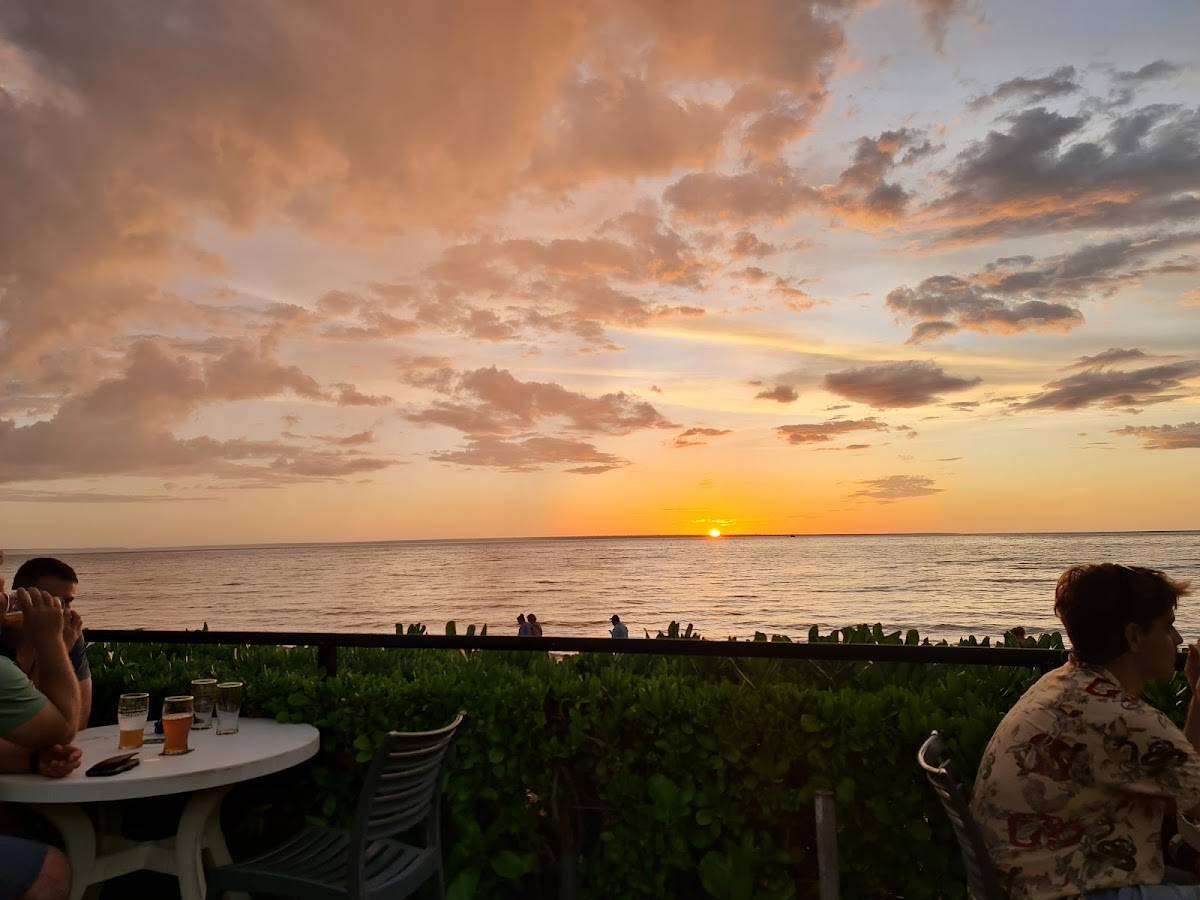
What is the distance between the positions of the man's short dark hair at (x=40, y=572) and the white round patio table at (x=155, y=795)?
0.74 metres

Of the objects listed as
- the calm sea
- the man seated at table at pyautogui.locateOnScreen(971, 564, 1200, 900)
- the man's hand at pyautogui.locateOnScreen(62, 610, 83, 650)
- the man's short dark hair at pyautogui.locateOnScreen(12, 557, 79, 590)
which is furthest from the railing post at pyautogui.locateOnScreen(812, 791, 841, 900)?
the calm sea

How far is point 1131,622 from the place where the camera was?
2.50 m

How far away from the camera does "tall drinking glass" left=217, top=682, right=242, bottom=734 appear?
372 centimetres

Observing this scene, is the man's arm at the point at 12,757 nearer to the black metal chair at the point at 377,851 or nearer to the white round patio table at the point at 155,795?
the white round patio table at the point at 155,795

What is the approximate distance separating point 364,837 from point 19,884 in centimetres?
112

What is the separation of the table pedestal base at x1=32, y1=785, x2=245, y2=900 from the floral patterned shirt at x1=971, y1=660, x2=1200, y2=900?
9.13ft

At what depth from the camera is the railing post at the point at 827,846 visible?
3080 millimetres

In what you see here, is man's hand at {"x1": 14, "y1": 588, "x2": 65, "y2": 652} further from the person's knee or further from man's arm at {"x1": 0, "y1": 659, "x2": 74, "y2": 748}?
the person's knee

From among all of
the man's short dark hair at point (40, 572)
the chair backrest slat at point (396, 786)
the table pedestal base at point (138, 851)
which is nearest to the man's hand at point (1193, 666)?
the chair backrest slat at point (396, 786)

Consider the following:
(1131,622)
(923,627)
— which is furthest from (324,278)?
(923,627)

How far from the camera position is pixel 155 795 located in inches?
123

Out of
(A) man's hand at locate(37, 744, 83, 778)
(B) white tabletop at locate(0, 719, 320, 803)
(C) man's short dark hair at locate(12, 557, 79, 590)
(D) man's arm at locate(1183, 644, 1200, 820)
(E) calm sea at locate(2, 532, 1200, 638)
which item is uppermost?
(C) man's short dark hair at locate(12, 557, 79, 590)

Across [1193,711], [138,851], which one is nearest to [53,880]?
[138,851]

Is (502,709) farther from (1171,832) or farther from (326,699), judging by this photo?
(1171,832)
